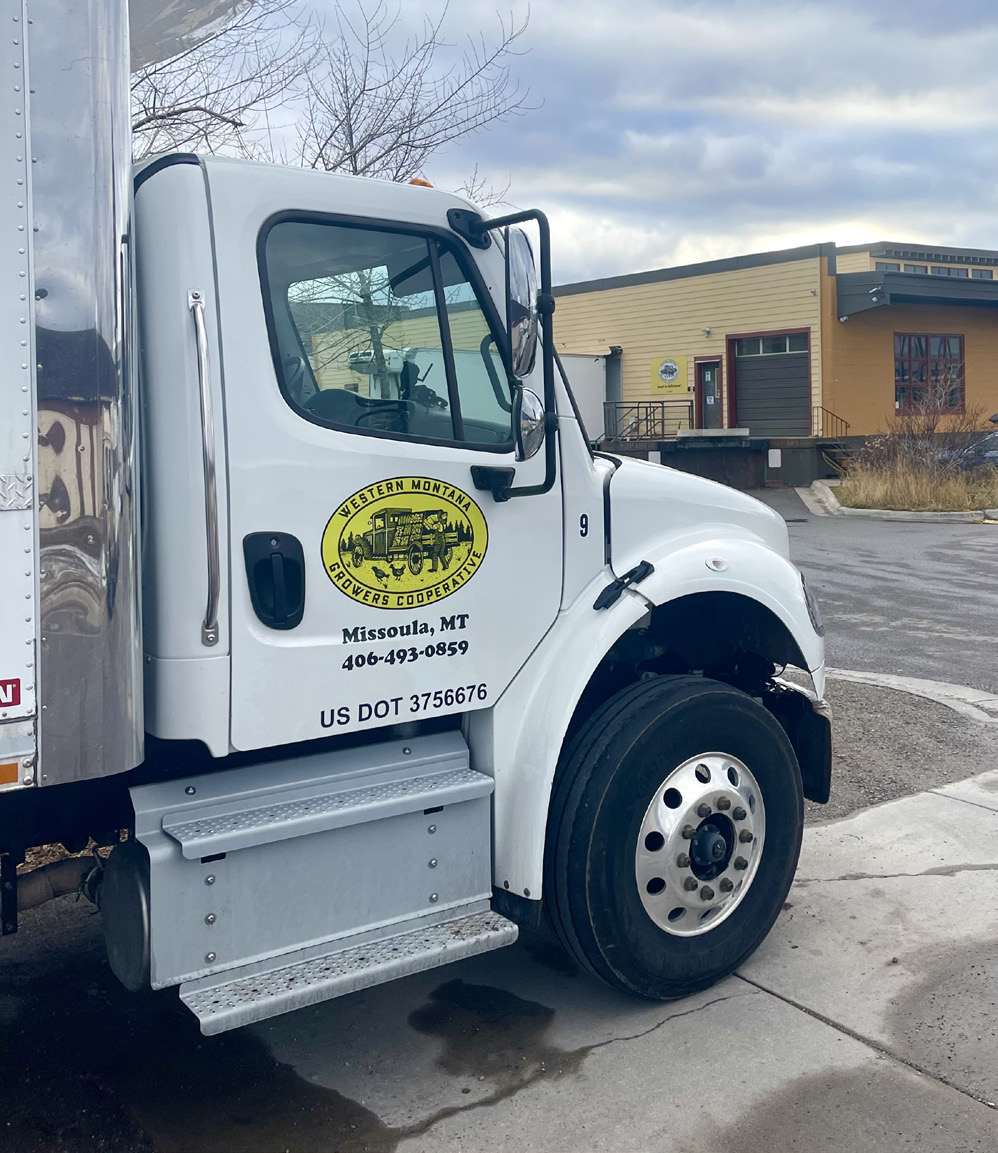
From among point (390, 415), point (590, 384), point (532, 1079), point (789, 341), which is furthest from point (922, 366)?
point (532, 1079)

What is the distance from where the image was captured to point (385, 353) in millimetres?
3441

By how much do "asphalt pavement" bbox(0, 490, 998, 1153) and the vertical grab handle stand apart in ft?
4.83

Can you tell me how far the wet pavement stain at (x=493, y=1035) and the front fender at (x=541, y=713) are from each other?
52 centimetres

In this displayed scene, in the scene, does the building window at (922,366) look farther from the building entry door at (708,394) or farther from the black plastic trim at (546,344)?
the black plastic trim at (546,344)

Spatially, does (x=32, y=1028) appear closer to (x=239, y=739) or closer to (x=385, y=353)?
(x=239, y=739)

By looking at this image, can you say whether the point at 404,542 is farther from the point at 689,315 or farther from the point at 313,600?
the point at 689,315

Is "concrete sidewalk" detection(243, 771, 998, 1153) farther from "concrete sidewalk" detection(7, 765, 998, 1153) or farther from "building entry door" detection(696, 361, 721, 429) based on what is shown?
"building entry door" detection(696, 361, 721, 429)

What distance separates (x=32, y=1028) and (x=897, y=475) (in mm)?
22212

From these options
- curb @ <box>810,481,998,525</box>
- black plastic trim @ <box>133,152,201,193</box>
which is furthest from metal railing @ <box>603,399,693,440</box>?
black plastic trim @ <box>133,152,201,193</box>

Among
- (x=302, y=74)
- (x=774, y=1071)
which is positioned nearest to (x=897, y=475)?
(x=302, y=74)

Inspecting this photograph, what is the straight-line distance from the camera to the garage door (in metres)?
32.7

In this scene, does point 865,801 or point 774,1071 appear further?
point 865,801

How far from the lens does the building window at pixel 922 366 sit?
33.8 m

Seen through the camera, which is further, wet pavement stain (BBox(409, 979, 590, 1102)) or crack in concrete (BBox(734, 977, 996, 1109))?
wet pavement stain (BBox(409, 979, 590, 1102))
